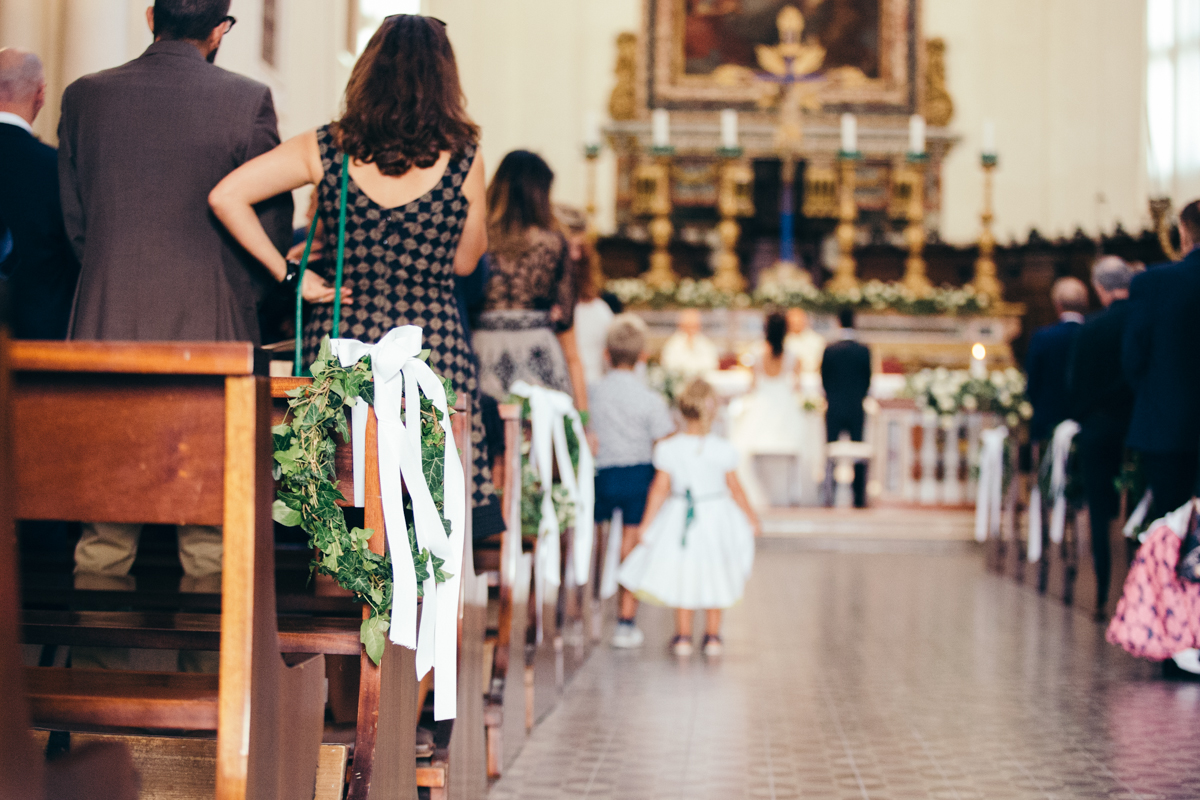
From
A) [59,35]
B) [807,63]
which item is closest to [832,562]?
[59,35]

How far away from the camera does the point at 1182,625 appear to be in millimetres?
4488

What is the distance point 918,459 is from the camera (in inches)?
392

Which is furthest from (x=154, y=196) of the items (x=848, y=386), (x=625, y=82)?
(x=625, y=82)

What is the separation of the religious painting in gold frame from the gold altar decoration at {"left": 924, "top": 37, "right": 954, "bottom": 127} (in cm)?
24

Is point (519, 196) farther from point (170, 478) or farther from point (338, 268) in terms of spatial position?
point (170, 478)

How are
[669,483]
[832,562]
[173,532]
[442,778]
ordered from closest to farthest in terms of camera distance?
[442,778] → [173,532] → [669,483] → [832,562]

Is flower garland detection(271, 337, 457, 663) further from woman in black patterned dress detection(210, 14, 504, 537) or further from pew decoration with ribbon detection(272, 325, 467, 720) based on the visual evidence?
woman in black patterned dress detection(210, 14, 504, 537)

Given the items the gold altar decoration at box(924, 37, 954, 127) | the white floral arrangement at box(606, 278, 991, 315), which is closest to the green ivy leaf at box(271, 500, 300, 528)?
the white floral arrangement at box(606, 278, 991, 315)

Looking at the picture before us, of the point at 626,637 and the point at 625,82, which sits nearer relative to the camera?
the point at 626,637

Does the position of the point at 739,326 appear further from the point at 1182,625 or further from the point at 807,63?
the point at 1182,625

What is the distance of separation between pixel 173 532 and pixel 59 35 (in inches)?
121

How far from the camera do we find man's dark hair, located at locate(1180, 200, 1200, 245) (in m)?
4.77

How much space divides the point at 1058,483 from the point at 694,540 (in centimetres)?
239

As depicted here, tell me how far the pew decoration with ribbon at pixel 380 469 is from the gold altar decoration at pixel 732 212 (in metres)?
10.9
